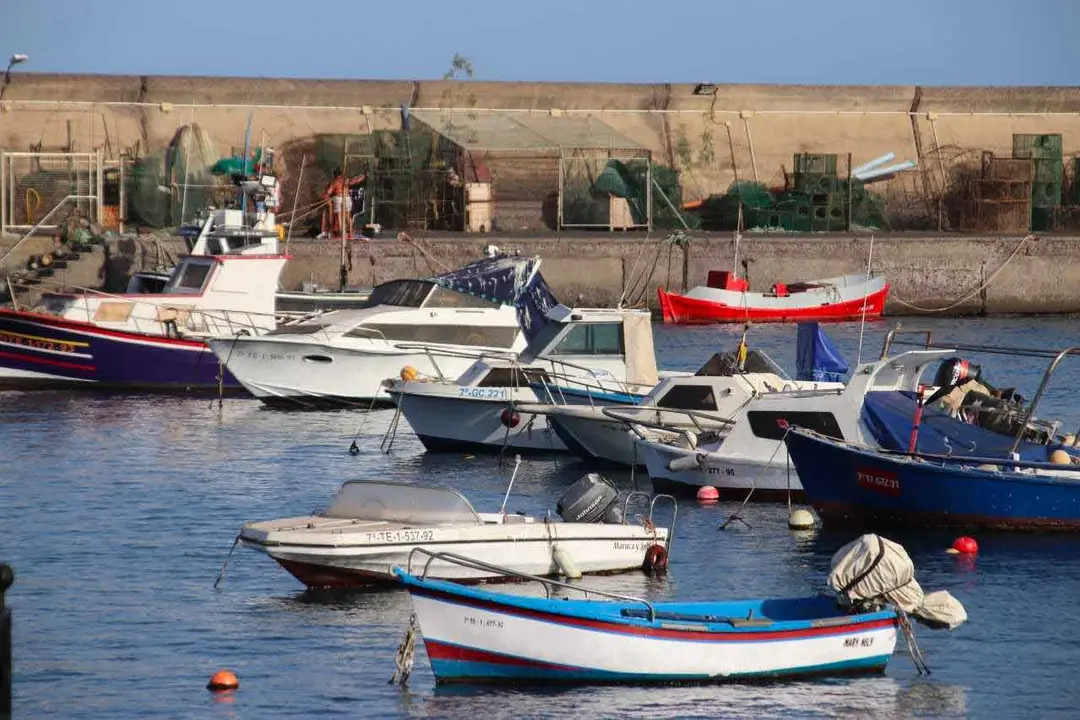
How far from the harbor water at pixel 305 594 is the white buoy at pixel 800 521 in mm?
181

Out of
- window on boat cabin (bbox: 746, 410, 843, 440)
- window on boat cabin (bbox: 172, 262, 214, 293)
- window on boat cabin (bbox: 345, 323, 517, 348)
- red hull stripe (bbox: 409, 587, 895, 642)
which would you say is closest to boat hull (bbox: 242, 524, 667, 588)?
red hull stripe (bbox: 409, 587, 895, 642)

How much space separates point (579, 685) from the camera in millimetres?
15000

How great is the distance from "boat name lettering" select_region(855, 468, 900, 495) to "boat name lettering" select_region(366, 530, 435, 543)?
19.0 ft

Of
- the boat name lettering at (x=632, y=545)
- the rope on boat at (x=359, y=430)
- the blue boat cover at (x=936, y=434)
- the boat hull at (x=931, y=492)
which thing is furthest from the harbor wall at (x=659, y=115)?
the boat name lettering at (x=632, y=545)

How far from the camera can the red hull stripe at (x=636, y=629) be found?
1451 centimetres

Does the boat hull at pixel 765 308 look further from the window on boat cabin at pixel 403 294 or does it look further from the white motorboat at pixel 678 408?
the white motorboat at pixel 678 408

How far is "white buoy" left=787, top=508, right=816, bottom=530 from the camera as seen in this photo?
21625 millimetres

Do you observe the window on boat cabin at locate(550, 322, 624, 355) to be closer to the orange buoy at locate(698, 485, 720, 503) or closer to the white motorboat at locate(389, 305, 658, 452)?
the white motorboat at locate(389, 305, 658, 452)

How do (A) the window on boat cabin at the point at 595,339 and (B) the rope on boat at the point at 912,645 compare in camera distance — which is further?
(A) the window on boat cabin at the point at 595,339

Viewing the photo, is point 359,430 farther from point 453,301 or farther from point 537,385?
point 537,385

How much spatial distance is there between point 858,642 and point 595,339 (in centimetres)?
1315

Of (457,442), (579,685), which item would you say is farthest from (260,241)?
(579,685)

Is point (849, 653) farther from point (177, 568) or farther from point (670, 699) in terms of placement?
point (177, 568)

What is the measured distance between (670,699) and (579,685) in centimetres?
72
